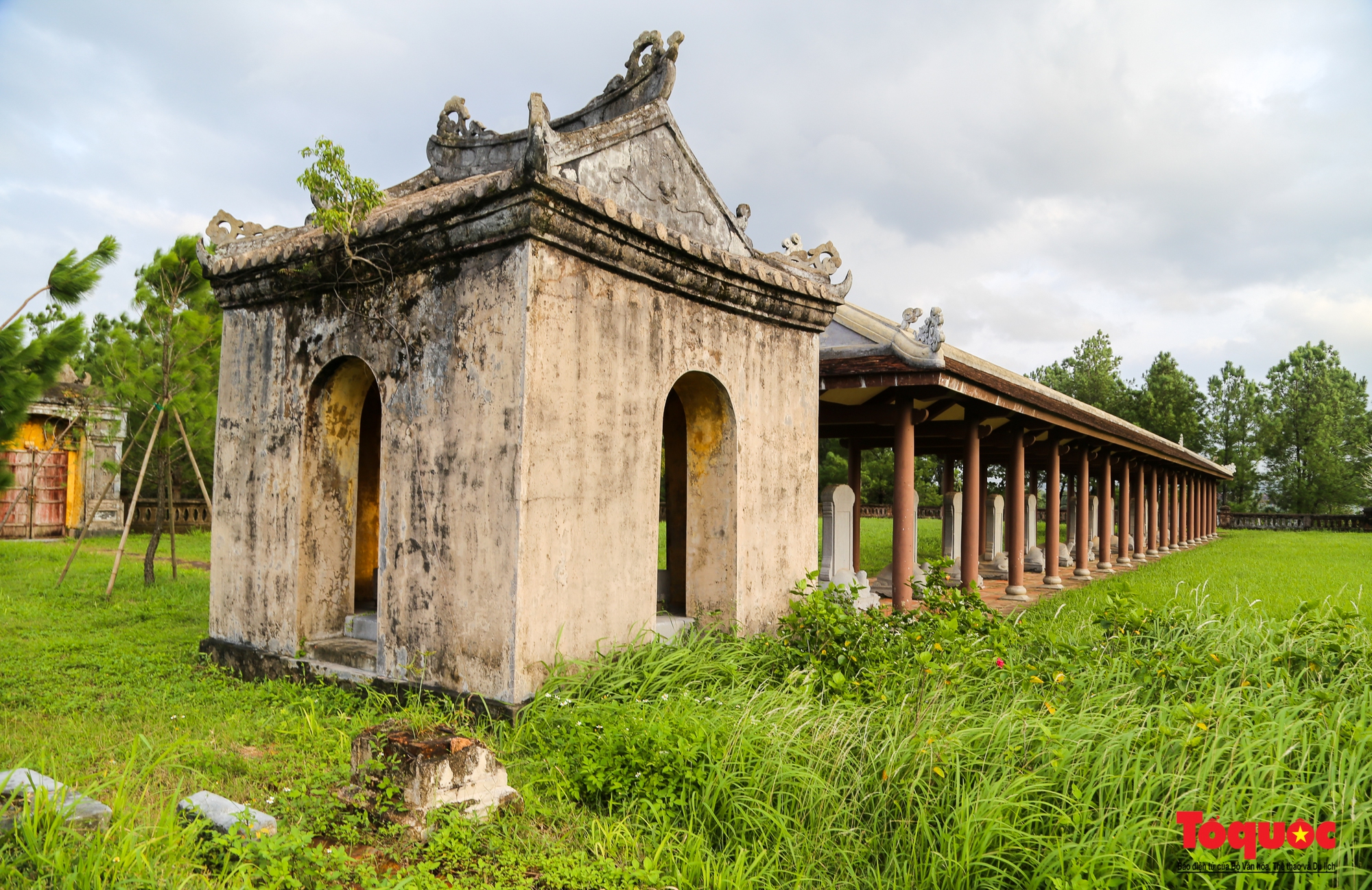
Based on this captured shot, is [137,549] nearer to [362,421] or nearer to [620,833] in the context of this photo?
[362,421]

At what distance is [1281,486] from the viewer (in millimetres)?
46156

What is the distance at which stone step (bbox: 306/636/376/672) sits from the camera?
5.68 m

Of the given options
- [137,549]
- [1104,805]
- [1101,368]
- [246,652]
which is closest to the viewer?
[1104,805]

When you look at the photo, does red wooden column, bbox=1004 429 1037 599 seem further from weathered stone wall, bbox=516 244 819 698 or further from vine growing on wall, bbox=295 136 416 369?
vine growing on wall, bbox=295 136 416 369

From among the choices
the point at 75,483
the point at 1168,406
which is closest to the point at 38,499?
the point at 75,483

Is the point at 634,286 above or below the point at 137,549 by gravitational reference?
above

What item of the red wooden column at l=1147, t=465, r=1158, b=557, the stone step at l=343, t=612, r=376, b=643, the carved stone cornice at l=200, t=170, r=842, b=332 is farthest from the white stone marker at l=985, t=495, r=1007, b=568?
the stone step at l=343, t=612, r=376, b=643

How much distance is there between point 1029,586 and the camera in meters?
13.2

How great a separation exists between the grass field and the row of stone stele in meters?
0.09

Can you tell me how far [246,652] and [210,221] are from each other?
3556mm

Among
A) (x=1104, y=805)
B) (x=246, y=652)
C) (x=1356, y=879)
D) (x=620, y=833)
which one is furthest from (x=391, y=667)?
(x=1356, y=879)

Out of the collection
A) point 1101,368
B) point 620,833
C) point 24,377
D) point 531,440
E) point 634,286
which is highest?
point 1101,368

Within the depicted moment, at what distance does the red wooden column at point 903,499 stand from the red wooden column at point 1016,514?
318 centimetres

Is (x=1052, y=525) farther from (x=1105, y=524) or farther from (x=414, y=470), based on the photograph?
(x=414, y=470)
